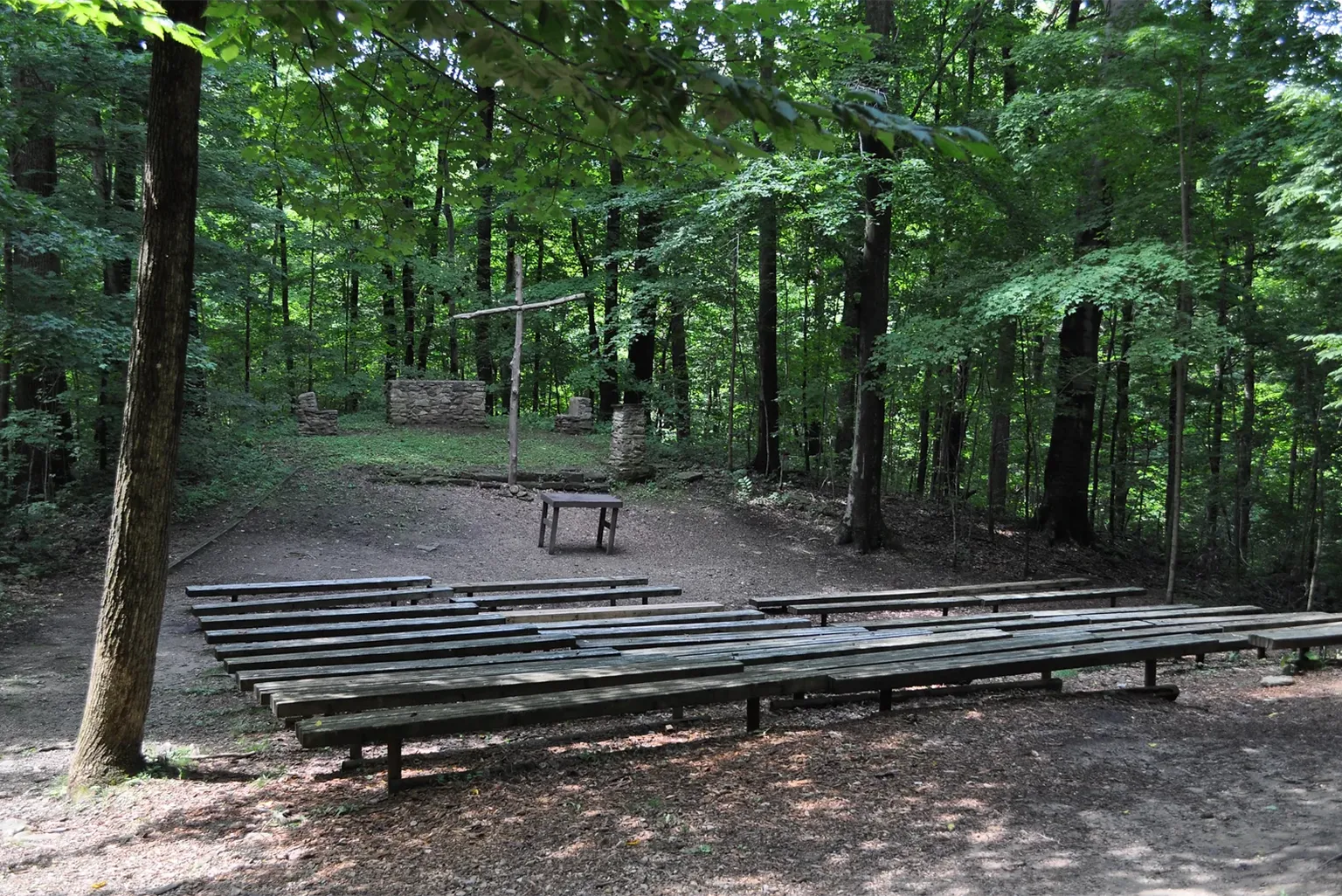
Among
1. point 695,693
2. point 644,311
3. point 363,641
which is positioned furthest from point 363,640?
point 644,311

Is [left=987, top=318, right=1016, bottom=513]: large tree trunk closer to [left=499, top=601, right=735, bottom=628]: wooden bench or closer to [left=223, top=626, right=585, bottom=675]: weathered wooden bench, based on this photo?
[left=499, top=601, right=735, bottom=628]: wooden bench

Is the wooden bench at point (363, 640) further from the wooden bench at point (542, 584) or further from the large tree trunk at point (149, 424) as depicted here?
the wooden bench at point (542, 584)

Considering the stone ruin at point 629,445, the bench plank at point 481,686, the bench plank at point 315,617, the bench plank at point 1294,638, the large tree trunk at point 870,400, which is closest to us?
the bench plank at point 481,686

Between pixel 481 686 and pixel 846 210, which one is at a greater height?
pixel 846 210

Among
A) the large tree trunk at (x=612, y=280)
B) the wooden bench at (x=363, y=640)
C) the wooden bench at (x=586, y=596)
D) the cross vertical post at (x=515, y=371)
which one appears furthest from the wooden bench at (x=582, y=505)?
the large tree trunk at (x=612, y=280)

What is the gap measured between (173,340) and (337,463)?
11.5 meters

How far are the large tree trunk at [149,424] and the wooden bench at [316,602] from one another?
7.55 ft

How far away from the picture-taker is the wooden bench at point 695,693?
11.1 feet

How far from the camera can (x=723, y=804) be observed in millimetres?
3473

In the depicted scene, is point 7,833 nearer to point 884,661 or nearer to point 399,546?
point 884,661

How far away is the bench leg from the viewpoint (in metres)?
3.60

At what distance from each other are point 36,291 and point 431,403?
34.0 ft

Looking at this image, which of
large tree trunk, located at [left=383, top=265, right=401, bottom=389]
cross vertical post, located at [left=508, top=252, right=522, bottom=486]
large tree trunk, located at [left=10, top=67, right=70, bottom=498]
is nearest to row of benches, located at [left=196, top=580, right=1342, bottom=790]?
large tree trunk, located at [left=10, top=67, right=70, bottom=498]

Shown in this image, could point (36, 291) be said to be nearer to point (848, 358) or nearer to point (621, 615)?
point (621, 615)
